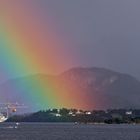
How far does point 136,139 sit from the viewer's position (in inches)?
6152

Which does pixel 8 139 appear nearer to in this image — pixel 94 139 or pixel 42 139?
pixel 42 139

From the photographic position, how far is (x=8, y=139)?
15575 centimetres

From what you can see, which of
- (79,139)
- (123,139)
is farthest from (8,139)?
(123,139)

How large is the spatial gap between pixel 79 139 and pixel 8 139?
1636cm

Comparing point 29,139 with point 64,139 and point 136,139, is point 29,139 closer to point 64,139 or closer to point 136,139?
point 64,139

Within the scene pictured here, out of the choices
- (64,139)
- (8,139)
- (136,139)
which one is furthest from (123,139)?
(8,139)

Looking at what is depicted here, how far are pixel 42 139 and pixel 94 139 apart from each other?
12036mm

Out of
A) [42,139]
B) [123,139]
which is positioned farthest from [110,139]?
[42,139]

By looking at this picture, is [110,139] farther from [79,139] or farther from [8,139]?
[8,139]

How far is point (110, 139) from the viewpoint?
156875mm

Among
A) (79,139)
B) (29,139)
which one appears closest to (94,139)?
(79,139)

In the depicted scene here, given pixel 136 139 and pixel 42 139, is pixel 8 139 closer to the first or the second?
pixel 42 139

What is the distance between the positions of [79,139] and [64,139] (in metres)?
3.51

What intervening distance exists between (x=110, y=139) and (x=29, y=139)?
61.6ft
